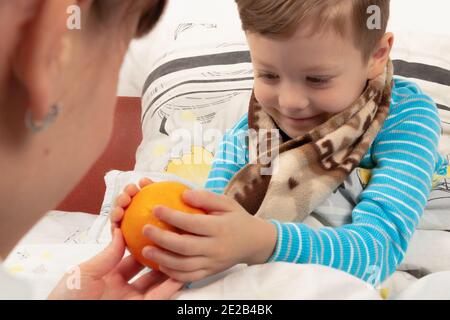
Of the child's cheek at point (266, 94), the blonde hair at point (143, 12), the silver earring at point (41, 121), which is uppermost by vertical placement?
the blonde hair at point (143, 12)

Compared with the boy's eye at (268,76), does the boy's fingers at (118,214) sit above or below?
below

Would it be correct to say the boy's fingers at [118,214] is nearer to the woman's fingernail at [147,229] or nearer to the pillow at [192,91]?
the woman's fingernail at [147,229]

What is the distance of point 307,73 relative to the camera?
711 mm

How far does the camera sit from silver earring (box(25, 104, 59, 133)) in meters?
0.34

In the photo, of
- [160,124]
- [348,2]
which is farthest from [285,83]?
[160,124]

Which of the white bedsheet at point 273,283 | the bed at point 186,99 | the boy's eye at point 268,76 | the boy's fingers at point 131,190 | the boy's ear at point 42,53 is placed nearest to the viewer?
the boy's ear at point 42,53

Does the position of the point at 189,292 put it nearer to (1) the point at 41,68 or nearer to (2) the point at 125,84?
(1) the point at 41,68

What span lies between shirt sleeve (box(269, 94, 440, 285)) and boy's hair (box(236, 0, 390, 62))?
0.41ft

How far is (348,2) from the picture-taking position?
0.70 m

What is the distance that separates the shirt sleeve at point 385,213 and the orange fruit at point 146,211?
136 millimetres

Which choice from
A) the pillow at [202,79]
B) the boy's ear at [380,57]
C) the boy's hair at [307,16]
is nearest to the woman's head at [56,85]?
the boy's hair at [307,16]

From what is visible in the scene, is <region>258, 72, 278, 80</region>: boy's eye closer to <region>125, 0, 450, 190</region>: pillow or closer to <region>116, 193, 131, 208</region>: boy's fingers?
<region>116, 193, 131, 208</region>: boy's fingers

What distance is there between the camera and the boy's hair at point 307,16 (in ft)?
2.25
